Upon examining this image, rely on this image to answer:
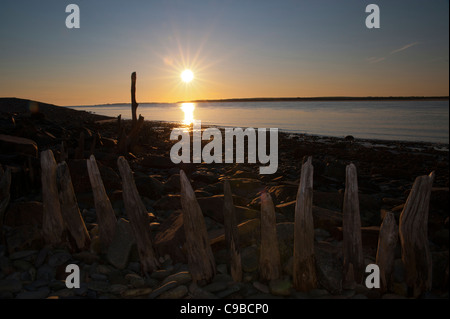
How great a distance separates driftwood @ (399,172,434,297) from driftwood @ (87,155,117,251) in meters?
4.15

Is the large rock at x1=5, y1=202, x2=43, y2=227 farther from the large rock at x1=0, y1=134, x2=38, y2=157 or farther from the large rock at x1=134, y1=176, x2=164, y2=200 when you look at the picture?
the large rock at x1=0, y1=134, x2=38, y2=157

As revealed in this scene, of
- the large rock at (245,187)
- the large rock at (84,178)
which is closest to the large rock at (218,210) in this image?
the large rock at (245,187)

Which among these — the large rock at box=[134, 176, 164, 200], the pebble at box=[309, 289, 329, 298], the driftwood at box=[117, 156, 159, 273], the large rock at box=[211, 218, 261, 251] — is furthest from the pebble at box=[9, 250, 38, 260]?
the pebble at box=[309, 289, 329, 298]

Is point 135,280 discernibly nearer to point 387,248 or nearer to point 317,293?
point 317,293

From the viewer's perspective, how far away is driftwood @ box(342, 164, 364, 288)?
3695 mm

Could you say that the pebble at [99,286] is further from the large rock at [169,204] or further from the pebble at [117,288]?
the large rock at [169,204]

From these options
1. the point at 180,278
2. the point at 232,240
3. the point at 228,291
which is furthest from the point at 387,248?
the point at 180,278

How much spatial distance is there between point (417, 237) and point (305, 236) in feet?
4.56

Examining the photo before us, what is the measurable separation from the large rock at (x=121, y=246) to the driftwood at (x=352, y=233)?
309 centimetres

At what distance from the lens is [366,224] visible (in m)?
6.10
